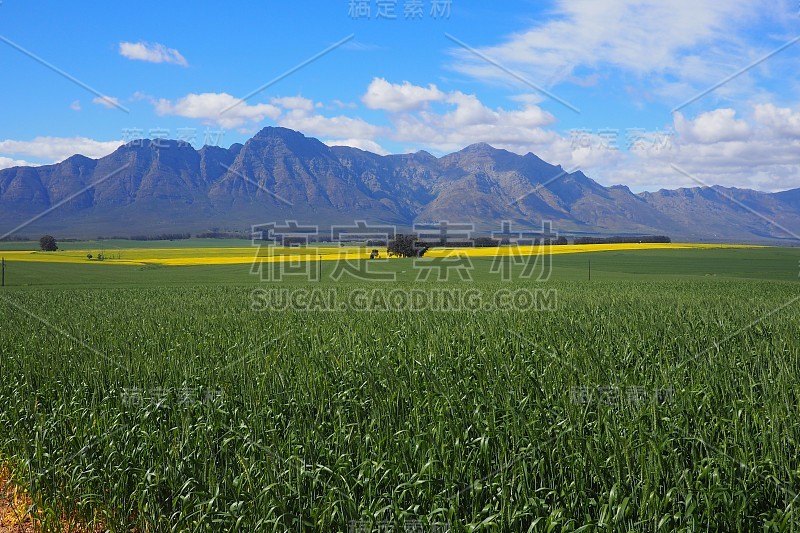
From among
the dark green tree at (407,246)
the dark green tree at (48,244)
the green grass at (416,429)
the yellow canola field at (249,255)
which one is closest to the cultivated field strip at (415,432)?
the green grass at (416,429)

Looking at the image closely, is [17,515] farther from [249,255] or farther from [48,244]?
[48,244]

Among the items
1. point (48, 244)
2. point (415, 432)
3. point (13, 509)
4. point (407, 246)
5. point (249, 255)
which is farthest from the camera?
point (48, 244)

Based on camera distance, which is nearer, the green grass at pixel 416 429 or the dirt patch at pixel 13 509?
the green grass at pixel 416 429

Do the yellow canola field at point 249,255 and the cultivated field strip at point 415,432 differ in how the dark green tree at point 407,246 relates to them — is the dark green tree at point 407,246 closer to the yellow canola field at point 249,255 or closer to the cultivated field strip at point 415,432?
the yellow canola field at point 249,255

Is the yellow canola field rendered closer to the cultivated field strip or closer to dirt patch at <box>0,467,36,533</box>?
the cultivated field strip

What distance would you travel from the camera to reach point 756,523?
452 centimetres

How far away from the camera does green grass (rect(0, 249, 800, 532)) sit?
15.4 ft

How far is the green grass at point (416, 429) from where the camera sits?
4.68 meters

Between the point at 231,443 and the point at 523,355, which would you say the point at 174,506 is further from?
the point at 523,355

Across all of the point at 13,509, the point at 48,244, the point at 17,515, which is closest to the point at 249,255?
the point at 48,244

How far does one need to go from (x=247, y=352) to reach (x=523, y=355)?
4716 mm

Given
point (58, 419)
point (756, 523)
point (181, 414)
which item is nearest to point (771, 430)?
point (756, 523)

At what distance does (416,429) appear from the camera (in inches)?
231

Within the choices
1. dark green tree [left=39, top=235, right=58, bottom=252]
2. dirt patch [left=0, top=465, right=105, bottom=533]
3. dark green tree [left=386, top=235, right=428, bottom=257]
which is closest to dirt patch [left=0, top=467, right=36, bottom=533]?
dirt patch [left=0, top=465, right=105, bottom=533]
